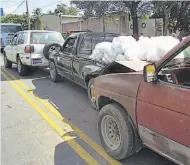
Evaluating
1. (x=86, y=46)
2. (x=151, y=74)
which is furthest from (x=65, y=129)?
(x=86, y=46)

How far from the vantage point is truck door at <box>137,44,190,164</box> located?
2.79m

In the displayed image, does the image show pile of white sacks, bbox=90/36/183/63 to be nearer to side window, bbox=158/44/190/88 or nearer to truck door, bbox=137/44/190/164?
side window, bbox=158/44/190/88

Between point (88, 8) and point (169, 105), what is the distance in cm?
2442

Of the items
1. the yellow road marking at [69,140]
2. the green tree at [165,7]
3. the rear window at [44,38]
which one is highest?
the green tree at [165,7]

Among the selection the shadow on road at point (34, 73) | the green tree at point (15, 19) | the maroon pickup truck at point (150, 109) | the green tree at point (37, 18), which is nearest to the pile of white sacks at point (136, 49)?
the maroon pickup truck at point (150, 109)

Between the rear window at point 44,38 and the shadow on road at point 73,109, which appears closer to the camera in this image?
the shadow on road at point 73,109

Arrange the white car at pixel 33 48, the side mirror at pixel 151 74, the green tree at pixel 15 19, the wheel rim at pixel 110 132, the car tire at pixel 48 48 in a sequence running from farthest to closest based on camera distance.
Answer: the green tree at pixel 15 19
the white car at pixel 33 48
the car tire at pixel 48 48
the wheel rim at pixel 110 132
the side mirror at pixel 151 74

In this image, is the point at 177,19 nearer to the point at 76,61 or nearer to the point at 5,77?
the point at 5,77

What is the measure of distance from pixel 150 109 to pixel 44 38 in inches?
331

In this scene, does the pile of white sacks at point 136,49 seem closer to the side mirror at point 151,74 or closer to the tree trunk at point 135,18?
the side mirror at point 151,74

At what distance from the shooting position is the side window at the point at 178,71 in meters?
3.27

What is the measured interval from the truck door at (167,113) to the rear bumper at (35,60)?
734 centimetres

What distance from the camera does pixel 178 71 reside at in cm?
354

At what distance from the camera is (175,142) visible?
295cm
